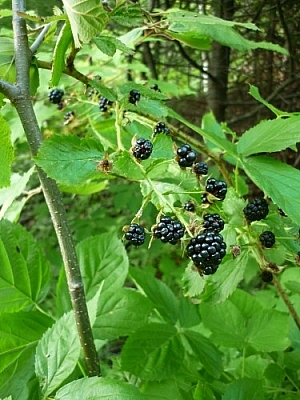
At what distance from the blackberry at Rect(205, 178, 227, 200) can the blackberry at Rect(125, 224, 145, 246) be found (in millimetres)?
105

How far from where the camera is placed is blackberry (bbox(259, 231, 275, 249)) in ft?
2.31

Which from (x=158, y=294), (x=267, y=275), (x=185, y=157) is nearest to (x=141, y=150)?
(x=185, y=157)

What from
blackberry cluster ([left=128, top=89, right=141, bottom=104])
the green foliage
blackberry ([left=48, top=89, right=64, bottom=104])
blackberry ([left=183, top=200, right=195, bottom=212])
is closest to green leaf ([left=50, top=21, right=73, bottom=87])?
the green foliage

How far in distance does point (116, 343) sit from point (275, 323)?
1947 mm

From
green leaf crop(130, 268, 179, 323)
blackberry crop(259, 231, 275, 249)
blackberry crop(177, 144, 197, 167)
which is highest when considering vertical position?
blackberry crop(177, 144, 197, 167)

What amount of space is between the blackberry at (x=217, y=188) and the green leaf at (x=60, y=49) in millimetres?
249

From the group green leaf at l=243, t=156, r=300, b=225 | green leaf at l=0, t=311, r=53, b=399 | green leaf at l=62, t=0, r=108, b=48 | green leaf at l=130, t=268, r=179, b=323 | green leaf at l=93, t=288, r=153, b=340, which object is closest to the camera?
green leaf at l=62, t=0, r=108, b=48

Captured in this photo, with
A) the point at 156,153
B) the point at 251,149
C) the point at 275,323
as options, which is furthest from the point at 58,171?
the point at 275,323

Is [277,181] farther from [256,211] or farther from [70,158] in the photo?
[70,158]

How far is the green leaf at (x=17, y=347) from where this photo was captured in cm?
75

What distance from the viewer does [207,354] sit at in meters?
0.93

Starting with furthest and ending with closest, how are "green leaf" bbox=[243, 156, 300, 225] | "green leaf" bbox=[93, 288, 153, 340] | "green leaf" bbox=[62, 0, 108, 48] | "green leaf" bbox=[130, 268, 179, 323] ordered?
"green leaf" bbox=[130, 268, 179, 323] < "green leaf" bbox=[93, 288, 153, 340] < "green leaf" bbox=[243, 156, 300, 225] < "green leaf" bbox=[62, 0, 108, 48]

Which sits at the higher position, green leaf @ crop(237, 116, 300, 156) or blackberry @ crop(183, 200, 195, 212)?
green leaf @ crop(237, 116, 300, 156)

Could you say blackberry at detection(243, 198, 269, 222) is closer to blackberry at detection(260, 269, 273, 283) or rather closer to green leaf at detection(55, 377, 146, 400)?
blackberry at detection(260, 269, 273, 283)
